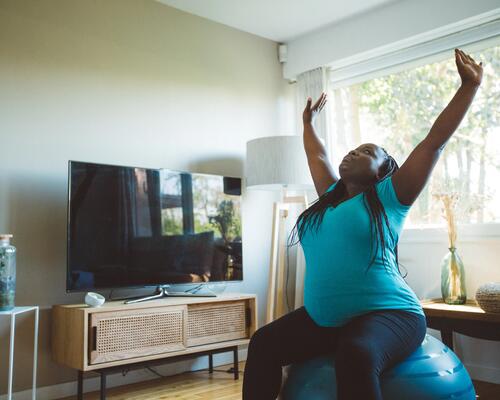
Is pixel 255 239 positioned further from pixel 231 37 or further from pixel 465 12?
pixel 465 12

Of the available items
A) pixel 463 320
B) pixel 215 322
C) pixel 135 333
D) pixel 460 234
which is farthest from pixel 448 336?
pixel 135 333

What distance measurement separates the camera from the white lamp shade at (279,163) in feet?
10.6

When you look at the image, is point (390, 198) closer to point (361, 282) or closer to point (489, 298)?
point (361, 282)

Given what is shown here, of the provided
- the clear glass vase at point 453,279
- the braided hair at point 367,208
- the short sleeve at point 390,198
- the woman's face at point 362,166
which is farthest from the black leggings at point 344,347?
the clear glass vase at point 453,279

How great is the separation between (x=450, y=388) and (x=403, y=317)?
0.24m

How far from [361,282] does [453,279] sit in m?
1.68

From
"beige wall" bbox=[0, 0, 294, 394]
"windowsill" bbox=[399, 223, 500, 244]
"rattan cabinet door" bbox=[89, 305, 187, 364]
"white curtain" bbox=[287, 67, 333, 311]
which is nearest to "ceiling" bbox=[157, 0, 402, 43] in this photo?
"beige wall" bbox=[0, 0, 294, 394]

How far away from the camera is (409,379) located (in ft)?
4.48

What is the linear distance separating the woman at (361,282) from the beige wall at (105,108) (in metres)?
1.63

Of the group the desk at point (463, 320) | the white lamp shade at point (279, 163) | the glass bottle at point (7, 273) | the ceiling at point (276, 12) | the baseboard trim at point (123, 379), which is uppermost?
the ceiling at point (276, 12)

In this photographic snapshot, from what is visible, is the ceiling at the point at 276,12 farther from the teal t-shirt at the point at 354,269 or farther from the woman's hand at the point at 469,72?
the teal t-shirt at the point at 354,269

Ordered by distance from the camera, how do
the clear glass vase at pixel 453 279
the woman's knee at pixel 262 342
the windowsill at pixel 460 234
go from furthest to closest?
the windowsill at pixel 460 234 → the clear glass vase at pixel 453 279 → the woman's knee at pixel 262 342

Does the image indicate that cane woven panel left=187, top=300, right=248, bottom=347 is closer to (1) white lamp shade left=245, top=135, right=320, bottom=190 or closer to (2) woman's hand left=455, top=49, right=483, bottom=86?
(1) white lamp shade left=245, top=135, right=320, bottom=190

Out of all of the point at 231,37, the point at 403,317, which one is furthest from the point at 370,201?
the point at 231,37
